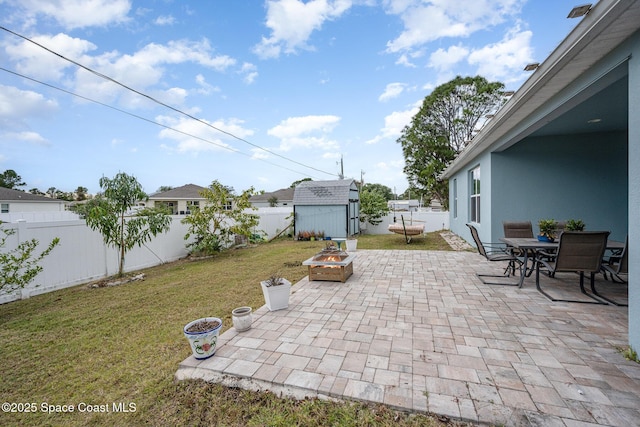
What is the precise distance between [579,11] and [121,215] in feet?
25.9

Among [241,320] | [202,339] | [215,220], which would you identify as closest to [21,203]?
[215,220]

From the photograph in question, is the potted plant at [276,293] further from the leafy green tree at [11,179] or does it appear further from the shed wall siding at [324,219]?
the leafy green tree at [11,179]

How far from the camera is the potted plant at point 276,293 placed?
3.57 meters

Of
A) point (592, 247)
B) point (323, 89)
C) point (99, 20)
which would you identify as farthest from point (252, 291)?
point (323, 89)

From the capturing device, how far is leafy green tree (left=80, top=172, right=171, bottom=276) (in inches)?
216

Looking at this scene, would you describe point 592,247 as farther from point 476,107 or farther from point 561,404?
point 476,107

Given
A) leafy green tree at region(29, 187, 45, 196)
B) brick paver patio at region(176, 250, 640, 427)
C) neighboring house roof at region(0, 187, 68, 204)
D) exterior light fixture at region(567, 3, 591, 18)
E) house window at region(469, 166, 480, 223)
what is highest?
leafy green tree at region(29, 187, 45, 196)

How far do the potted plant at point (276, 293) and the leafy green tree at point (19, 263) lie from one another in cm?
409

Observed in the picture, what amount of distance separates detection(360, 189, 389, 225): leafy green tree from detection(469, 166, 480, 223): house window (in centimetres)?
553

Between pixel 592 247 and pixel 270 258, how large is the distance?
22.6 feet

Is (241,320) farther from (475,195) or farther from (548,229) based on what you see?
(475,195)

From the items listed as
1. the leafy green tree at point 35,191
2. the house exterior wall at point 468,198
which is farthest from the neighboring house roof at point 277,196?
the leafy green tree at point 35,191

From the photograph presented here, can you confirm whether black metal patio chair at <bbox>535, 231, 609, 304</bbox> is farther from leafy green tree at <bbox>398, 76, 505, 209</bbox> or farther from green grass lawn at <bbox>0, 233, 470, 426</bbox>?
leafy green tree at <bbox>398, 76, 505, 209</bbox>

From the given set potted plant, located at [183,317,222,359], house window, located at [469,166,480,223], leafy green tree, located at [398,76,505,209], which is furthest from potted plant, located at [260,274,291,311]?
leafy green tree, located at [398,76,505,209]
